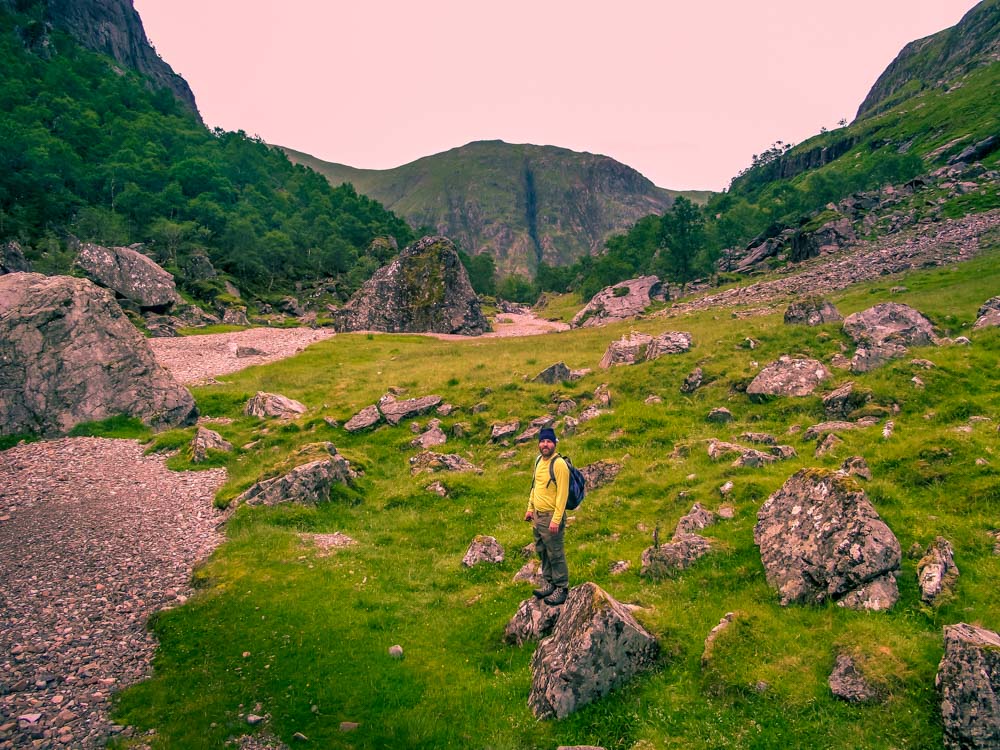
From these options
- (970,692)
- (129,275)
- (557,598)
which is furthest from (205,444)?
(129,275)

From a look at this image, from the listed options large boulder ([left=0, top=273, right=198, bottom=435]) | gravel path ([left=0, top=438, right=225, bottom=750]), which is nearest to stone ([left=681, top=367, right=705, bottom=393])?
gravel path ([left=0, top=438, right=225, bottom=750])

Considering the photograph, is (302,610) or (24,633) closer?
(24,633)

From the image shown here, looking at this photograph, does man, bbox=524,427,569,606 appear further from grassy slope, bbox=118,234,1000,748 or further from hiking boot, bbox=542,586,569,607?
grassy slope, bbox=118,234,1000,748

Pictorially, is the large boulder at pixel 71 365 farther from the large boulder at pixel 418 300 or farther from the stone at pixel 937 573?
the large boulder at pixel 418 300

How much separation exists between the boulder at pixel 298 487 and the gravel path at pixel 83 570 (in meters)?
2.01

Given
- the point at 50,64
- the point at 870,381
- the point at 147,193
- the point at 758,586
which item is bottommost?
the point at 758,586

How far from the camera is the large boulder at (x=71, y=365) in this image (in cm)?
3012

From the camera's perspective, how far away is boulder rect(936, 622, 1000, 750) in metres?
7.41

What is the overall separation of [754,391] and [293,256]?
14015cm

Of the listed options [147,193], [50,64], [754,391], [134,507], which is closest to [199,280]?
[147,193]

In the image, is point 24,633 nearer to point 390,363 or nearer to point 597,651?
point 597,651

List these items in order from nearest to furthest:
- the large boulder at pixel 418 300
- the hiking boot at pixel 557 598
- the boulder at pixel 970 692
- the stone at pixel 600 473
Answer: the boulder at pixel 970 692 < the hiking boot at pixel 557 598 < the stone at pixel 600 473 < the large boulder at pixel 418 300

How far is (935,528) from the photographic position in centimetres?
1233

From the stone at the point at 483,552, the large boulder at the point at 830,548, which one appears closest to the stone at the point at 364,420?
the stone at the point at 483,552
